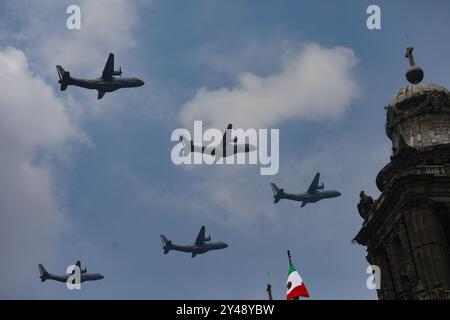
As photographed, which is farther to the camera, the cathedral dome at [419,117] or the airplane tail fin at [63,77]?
the airplane tail fin at [63,77]

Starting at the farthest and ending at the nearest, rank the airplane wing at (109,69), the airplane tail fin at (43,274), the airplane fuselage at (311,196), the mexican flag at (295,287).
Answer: the airplane tail fin at (43,274) → the airplane fuselage at (311,196) → the airplane wing at (109,69) → the mexican flag at (295,287)

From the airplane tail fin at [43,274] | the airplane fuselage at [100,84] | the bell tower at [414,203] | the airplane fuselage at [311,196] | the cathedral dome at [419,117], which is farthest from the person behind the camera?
the airplane tail fin at [43,274]

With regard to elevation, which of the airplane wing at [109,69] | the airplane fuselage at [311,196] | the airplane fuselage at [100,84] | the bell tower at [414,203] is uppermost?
the airplane wing at [109,69]

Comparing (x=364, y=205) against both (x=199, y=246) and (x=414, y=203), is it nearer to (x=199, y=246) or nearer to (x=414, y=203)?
(x=414, y=203)

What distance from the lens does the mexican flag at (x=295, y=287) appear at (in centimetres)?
3114

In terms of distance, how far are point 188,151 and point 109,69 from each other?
23412 millimetres

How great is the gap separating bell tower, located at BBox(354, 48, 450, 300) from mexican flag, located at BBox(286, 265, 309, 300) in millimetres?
19489

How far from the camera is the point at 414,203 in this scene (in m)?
51.6

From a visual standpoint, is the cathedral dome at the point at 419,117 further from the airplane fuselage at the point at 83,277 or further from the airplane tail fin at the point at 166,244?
the airplane fuselage at the point at 83,277

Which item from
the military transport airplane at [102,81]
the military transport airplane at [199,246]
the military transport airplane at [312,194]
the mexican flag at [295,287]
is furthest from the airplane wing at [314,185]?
the mexican flag at [295,287]

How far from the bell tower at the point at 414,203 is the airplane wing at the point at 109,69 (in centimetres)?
4347
